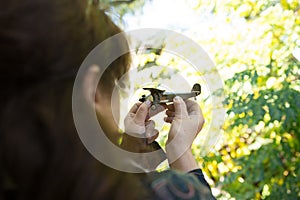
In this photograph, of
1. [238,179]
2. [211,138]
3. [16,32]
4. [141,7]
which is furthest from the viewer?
[238,179]

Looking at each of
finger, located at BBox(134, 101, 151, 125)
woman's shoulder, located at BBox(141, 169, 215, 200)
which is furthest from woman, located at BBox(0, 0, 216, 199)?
finger, located at BBox(134, 101, 151, 125)

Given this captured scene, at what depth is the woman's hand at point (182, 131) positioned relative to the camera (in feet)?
2.93

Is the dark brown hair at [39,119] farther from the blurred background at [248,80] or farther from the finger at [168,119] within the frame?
the blurred background at [248,80]

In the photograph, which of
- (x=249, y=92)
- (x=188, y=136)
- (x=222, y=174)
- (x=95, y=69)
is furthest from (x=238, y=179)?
(x=95, y=69)

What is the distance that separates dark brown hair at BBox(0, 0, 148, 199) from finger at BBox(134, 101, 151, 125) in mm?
454

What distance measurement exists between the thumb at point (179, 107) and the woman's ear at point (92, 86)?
0.44 metres

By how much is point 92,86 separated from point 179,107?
1.51ft

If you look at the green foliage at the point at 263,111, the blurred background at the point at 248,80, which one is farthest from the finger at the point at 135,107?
the green foliage at the point at 263,111

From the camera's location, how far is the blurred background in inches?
82.4

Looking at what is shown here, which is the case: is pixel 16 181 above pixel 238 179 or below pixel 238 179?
above

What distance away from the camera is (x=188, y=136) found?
0.94 metres

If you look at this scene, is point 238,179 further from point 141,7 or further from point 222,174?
point 141,7

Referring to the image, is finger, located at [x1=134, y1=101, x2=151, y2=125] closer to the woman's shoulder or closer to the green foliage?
the woman's shoulder

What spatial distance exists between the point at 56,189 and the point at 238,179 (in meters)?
1.99
